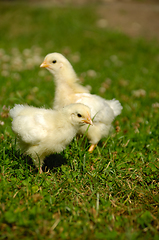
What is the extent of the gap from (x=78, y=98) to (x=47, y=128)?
3.45 feet

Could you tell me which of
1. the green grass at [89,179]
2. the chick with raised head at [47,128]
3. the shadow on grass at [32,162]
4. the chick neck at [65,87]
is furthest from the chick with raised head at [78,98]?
the chick with raised head at [47,128]

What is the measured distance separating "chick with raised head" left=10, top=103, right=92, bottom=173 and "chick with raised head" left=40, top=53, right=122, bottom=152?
62 cm

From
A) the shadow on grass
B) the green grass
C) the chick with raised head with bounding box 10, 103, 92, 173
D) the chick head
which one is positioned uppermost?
the chick head

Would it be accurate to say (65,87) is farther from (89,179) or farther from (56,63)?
(89,179)

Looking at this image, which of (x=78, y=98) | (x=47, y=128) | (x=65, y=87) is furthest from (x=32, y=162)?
(x=65, y=87)

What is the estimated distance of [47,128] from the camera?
9.01 feet

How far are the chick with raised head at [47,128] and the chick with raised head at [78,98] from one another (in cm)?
62

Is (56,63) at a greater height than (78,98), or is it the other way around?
(56,63)

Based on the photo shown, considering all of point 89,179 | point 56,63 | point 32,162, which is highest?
point 56,63

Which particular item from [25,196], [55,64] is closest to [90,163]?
[25,196]

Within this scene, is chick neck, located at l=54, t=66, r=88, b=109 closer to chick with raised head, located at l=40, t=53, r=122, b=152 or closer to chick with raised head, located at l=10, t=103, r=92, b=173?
chick with raised head, located at l=40, t=53, r=122, b=152

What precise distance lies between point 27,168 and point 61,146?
0.56m

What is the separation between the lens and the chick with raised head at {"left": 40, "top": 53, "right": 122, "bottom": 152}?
3579 mm

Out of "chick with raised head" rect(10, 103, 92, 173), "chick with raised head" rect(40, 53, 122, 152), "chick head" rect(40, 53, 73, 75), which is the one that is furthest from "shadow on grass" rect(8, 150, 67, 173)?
"chick head" rect(40, 53, 73, 75)
